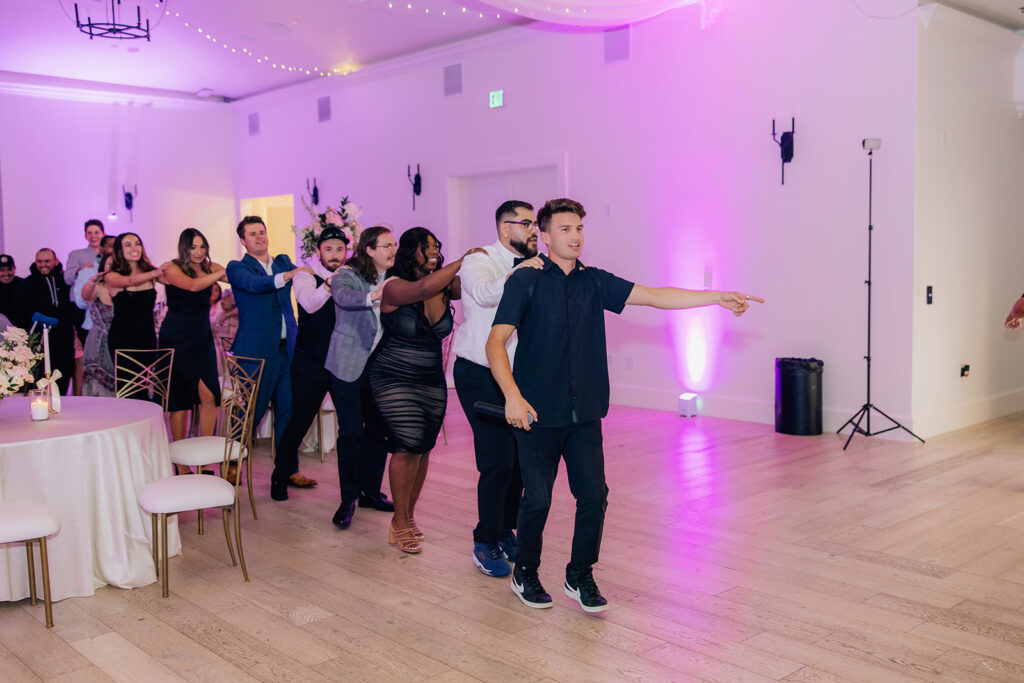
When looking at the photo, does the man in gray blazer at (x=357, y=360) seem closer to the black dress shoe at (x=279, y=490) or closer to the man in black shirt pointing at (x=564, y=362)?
the black dress shoe at (x=279, y=490)

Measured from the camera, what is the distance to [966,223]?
24.8 feet

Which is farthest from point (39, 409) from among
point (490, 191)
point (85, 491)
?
point (490, 191)

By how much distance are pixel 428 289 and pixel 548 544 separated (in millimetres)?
1383

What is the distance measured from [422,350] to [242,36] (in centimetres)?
669

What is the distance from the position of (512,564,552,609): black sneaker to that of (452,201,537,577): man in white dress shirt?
0.33 m

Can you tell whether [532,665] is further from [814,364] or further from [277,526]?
[814,364]

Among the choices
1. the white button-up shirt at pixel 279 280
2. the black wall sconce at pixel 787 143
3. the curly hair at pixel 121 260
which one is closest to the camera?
the white button-up shirt at pixel 279 280

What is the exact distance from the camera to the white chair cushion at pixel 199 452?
14.9 feet

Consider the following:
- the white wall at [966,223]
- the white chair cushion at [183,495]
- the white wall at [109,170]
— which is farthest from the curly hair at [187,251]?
the white wall at [109,170]

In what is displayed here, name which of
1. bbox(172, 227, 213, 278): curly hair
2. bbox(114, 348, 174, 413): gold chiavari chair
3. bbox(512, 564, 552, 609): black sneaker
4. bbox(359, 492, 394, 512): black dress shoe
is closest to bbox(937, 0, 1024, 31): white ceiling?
bbox(359, 492, 394, 512): black dress shoe

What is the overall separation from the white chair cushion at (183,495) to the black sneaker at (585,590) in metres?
1.47

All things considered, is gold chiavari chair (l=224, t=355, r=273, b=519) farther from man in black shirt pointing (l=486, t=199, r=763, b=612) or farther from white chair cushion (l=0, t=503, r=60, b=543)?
man in black shirt pointing (l=486, t=199, r=763, b=612)

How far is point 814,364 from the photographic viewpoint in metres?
7.21

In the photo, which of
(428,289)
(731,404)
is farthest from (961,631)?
(731,404)
